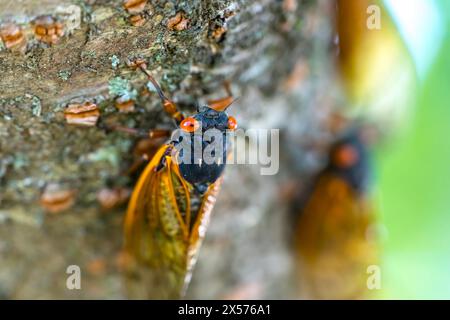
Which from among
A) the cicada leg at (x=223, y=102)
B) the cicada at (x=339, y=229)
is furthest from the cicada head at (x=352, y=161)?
the cicada leg at (x=223, y=102)

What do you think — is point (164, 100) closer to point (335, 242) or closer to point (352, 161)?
point (335, 242)

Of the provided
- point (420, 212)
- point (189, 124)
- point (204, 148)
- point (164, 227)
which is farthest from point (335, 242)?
point (189, 124)

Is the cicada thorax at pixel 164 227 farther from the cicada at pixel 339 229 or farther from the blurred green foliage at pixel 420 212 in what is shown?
the blurred green foliage at pixel 420 212

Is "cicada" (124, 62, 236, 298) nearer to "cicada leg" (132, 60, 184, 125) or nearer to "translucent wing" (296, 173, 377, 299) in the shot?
"cicada leg" (132, 60, 184, 125)

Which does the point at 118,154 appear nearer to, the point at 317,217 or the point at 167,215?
the point at 167,215

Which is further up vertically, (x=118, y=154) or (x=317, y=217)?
(x=118, y=154)
